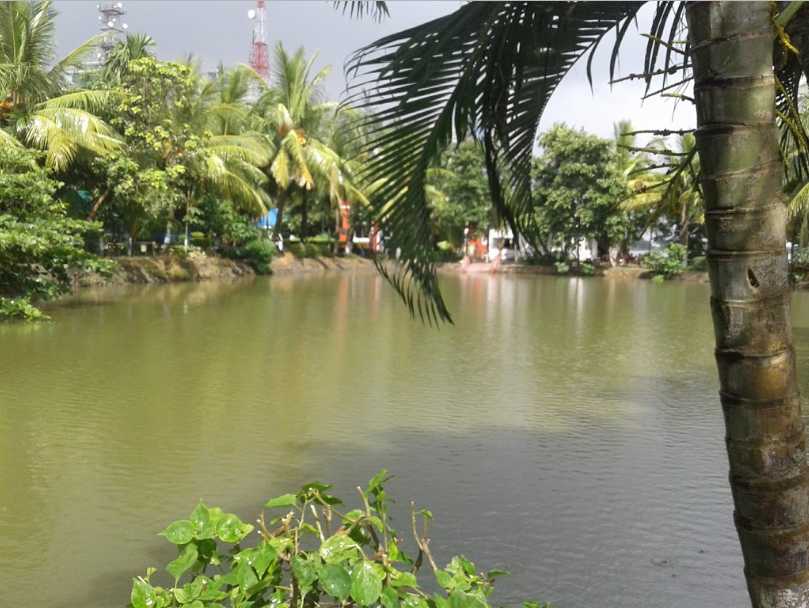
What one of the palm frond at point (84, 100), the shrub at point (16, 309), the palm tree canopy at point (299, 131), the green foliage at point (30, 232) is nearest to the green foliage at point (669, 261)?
the palm tree canopy at point (299, 131)

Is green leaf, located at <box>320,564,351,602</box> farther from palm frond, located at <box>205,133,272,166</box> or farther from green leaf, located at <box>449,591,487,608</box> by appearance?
palm frond, located at <box>205,133,272,166</box>

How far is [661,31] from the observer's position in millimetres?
2848

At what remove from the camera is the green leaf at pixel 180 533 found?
97.4 inches

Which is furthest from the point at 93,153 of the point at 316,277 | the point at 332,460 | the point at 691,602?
the point at 691,602

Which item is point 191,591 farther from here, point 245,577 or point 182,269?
point 182,269

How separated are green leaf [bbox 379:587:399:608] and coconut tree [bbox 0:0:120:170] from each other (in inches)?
577

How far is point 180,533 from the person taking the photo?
2488mm

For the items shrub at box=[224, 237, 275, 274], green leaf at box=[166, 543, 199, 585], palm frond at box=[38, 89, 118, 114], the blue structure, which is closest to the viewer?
green leaf at box=[166, 543, 199, 585]

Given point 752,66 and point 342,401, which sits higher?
point 752,66

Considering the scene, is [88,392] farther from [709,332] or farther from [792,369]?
[709,332]

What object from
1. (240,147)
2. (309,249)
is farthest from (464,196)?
(240,147)

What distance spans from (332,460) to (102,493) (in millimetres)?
1454

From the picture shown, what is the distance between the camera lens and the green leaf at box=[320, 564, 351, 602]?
2252 mm

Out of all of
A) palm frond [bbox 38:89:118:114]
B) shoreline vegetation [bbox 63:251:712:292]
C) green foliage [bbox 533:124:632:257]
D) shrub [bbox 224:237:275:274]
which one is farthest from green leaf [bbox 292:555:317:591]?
green foliage [bbox 533:124:632:257]
